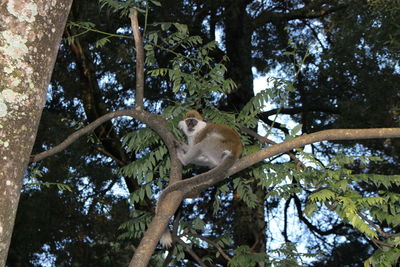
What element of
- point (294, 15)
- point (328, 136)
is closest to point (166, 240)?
point (328, 136)

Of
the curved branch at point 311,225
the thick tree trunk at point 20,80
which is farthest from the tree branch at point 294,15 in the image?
the thick tree trunk at point 20,80

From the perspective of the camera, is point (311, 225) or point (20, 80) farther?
point (311, 225)

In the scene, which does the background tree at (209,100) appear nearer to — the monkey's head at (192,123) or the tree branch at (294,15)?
the tree branch at (294,15)

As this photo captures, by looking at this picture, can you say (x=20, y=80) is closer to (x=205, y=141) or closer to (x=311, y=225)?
(x=205, y=141)

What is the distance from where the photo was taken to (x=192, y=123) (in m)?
6.05

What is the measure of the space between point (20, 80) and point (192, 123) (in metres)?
3.69

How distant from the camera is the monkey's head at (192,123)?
599 cm

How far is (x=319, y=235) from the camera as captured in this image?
44.1ft

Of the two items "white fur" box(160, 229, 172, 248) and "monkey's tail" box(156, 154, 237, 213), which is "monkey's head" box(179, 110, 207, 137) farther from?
"white fur" box(160, 229, 172, 248)

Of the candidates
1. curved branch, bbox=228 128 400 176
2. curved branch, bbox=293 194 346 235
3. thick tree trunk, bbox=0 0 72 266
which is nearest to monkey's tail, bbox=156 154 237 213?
curved branch, bbox=228 128 400 176

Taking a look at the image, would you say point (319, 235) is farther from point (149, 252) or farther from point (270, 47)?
point (149, 252)

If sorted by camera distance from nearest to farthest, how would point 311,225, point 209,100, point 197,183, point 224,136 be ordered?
point 197,183 < point 224,136 < point 209,100 < point 311,225

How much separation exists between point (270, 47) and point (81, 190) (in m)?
5.91

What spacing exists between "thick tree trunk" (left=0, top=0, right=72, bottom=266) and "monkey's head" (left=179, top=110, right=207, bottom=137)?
3439 millimetres
